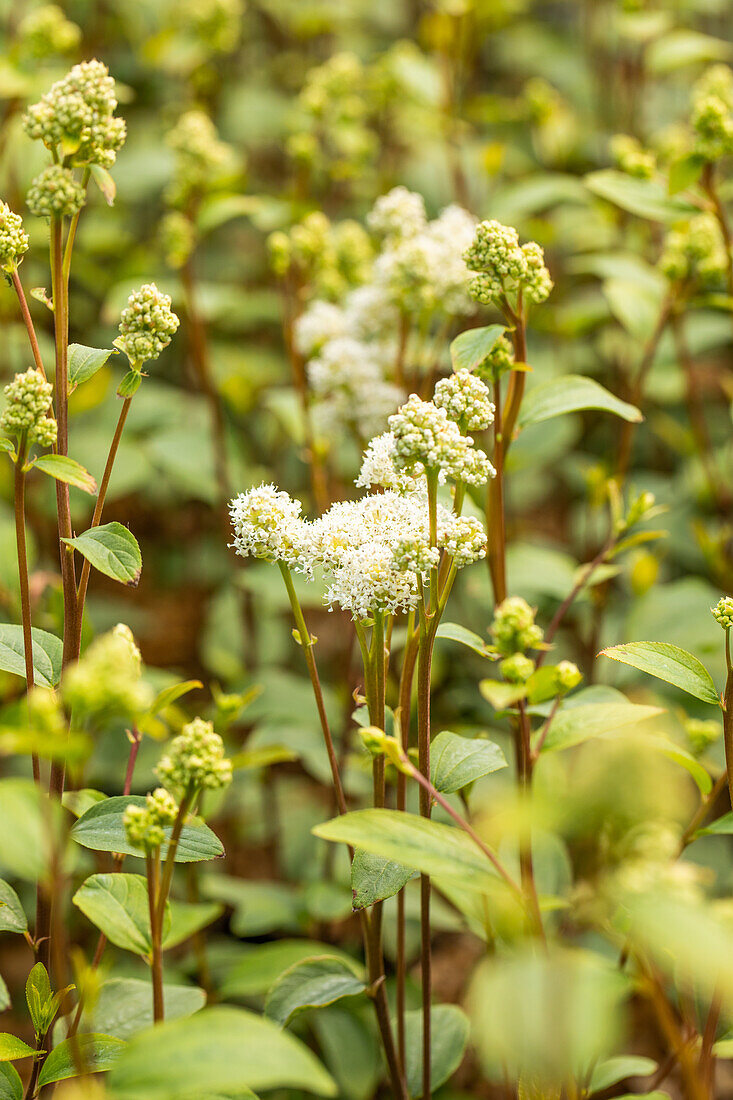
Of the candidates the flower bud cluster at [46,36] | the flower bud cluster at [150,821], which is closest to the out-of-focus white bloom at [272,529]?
the flower bud cluster at [150,821]

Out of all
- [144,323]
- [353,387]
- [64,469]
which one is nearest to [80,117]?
[144,323]

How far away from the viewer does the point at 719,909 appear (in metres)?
0.78

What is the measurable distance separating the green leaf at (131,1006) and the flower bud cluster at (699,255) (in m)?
1.23

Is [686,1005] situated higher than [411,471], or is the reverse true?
[411,471]

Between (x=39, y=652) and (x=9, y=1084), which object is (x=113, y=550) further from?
(x=9, y=1084)

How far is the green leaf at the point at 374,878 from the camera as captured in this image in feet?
2.68

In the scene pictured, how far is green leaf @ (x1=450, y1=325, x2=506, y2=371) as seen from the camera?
92 centimetres

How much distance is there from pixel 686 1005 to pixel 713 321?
155 cm

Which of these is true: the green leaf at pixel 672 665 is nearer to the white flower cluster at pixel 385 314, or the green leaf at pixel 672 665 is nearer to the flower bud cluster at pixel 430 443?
the flower bud cluster at pixel 430 443

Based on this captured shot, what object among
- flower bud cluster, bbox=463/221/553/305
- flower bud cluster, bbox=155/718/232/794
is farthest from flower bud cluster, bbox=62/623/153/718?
flower bud cluster, bbox=463/221/553/305

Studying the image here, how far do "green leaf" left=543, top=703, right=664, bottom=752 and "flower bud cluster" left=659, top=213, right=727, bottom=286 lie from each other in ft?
2.84

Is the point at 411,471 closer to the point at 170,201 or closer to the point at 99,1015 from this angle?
the point at 99,1015

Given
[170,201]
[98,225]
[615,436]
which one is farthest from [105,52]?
[615,436]

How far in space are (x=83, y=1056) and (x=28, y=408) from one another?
1.89 feet
